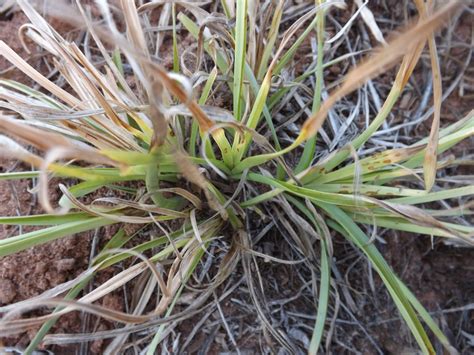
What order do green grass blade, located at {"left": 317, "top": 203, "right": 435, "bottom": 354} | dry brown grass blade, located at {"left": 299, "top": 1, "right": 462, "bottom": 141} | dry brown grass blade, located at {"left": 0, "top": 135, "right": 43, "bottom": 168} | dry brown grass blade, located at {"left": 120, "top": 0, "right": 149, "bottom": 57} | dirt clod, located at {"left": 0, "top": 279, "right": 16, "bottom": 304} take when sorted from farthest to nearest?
1. dirt clod, located at {"left": 0, "top": 279, "right": 16, "bottom": 304}
2. green grass blade, located at {"left": 317, "top": 203, "right": 435, "bottom": 354}
3. dry brown grass blade, located at {"left": 120, "top": 0, "right": 149, "bottom": 57}
4. dry brown grass blade, located at {"left": 0, "top": 135, "right": 43, "bottom": 168}
5. dry brown grass blade, located at {"left": 299, "top": 1, "right": 462, "bottom": 141}

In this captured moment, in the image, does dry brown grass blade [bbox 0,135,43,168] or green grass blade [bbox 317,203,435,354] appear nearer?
dry brown grass blade [bbox 0,135,43,168]

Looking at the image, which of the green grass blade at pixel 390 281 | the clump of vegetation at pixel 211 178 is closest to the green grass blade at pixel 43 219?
the clump of vegetation at pixel 211 178

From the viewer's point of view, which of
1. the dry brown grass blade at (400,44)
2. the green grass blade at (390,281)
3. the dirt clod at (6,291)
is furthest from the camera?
the dirt clod at (6,291)

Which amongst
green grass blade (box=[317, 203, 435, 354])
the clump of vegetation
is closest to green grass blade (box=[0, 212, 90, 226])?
the clump of vegetation

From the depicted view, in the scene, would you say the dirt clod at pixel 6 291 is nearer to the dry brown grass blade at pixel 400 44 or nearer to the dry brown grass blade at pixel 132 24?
the dry brown grass blade at pixel 132 24

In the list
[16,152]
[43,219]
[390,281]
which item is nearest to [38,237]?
[43,219]

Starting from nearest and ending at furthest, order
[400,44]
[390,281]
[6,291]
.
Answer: [400,44] → [390,281] → [6,291]

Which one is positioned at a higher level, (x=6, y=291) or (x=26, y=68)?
(x=26, y=68)

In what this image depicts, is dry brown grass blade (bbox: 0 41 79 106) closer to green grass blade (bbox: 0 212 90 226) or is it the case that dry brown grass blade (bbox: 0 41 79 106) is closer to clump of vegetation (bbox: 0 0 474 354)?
clump of vegetation (bbox: 0 0 474 354)

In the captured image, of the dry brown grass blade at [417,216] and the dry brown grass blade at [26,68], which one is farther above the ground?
the dry brown grass blade at [26,68]

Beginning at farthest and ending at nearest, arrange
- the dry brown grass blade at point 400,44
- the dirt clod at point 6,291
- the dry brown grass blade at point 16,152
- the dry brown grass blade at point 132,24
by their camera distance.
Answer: the dirt clod at point 6,291 → the dry brown grass blade at point 132,24 → the dry brown grass blade at point 16,152 → the dry brown grass blade at point 400,44

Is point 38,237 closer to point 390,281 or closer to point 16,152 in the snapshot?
point 16,152

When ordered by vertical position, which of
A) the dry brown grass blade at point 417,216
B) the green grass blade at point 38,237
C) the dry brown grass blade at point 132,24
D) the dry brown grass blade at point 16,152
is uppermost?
the dry brown grass blade at point 132,24

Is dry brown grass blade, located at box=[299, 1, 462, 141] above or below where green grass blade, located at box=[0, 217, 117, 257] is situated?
above
